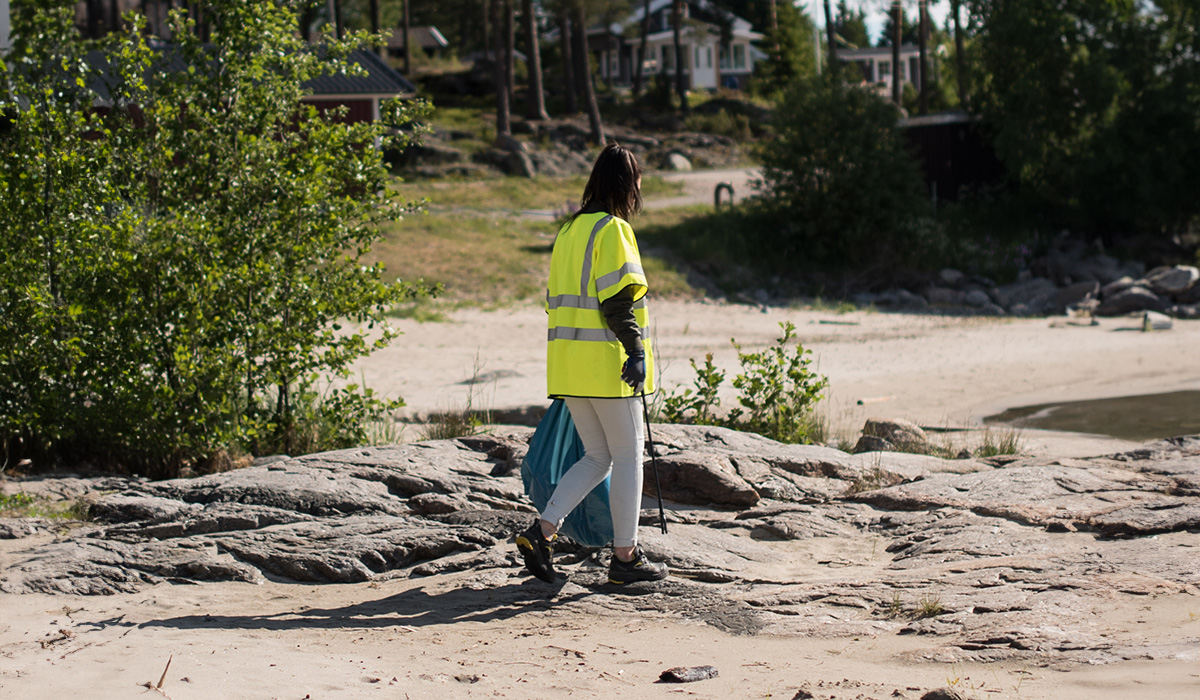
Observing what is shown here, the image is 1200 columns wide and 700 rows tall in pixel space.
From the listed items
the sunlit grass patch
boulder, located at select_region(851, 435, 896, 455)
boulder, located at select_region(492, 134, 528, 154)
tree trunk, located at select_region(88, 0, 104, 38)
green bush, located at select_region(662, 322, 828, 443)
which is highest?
tree trunk, located at select_region(88, 0, 104, 38)

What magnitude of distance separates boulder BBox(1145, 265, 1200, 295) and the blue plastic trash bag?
1862cm

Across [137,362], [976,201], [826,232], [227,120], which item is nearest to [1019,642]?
[137,362]

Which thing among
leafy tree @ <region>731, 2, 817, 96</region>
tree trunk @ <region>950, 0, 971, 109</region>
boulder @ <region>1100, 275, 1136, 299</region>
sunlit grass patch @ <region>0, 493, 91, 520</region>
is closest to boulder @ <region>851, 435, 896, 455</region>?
sunlit grass patch @ <region>0, 493, 91, 520</region>

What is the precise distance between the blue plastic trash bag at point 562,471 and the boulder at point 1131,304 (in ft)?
55.8

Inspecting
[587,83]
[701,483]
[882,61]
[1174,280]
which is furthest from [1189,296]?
[882,61]

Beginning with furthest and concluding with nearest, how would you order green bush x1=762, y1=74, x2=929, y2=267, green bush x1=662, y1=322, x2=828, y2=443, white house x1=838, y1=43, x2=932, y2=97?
white house x1=838, y1=43, x2=932, y2=97 → green bush x1=762, y1=74, x2=929, y2=267 → green bush x1=662, y1=322, x2=828, y2=443

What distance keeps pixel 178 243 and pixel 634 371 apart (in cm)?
365

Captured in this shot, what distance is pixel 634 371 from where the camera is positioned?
4.56m

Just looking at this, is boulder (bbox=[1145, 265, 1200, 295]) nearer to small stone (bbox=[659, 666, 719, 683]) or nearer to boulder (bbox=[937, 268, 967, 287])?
boulder (bbox=[937, 268, 967, 287])

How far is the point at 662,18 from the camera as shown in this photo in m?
63.1

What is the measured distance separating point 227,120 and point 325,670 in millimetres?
4676

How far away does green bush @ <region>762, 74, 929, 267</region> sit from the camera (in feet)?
71.2

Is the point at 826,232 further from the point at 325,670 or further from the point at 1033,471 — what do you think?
the point at 325,670

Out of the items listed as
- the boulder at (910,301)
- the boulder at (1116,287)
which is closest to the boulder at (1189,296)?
the boulder at (1116,287)
